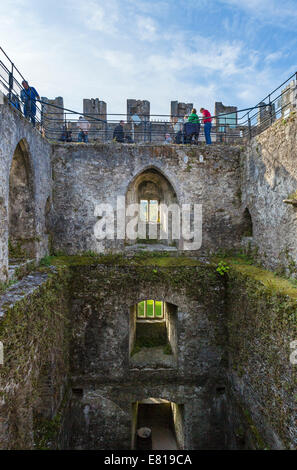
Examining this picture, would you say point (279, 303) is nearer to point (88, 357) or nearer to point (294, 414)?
point (294, 414)

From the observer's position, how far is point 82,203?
848 centimetres

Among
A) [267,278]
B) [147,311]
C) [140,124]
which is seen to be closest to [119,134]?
Result: [140,124]

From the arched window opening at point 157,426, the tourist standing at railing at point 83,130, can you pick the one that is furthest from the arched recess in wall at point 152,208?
the arched window opening at point 157,426

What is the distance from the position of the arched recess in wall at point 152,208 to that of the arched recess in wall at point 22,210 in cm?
316

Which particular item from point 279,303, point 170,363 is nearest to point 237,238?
point 279,303

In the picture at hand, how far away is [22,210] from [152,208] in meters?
5.26

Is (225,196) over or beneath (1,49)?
beneath

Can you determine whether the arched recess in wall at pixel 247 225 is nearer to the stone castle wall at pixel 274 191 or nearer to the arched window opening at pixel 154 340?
the stone castle wall at pixel 274 191

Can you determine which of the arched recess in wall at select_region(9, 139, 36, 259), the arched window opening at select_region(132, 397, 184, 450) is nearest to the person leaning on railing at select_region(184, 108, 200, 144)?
the arched recess in wall at select_region(9, 139, 36, 259)

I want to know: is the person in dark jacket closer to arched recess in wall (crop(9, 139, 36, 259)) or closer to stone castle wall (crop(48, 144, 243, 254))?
stone castle wall (crop(48, 144, 243, 254))

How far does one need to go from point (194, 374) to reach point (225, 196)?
5.54m

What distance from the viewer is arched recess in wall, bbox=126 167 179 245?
357 inches

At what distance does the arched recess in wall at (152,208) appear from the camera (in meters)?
9.06

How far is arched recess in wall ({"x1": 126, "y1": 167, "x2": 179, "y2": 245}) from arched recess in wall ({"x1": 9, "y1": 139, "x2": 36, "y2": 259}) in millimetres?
3164
